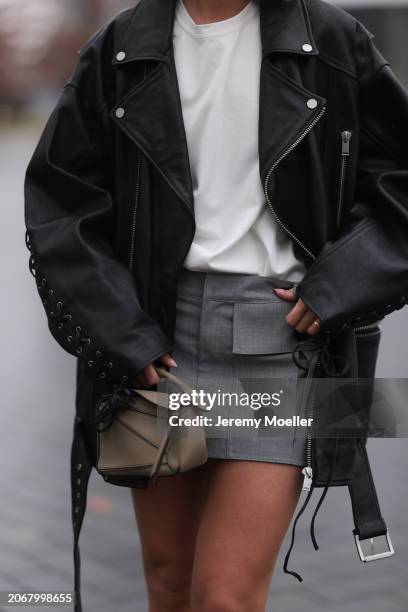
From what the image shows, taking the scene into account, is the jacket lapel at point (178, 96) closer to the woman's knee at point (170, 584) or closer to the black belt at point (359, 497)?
the black belt at point (359, 497)

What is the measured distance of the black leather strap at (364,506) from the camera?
323 cm

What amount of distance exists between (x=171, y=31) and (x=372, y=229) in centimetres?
66

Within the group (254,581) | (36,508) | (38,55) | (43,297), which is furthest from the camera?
(38,55)

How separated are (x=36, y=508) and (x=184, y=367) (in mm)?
2660

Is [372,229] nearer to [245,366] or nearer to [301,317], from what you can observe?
[301,317]

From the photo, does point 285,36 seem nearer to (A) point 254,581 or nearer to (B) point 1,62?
(A) point 254,581

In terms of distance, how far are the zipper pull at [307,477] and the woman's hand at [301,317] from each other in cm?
30

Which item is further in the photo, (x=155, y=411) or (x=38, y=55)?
(x=38, y=55)

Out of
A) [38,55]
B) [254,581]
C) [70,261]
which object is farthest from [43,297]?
[38,55]

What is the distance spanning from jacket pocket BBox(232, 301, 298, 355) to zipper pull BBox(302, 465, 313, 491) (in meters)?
0.27

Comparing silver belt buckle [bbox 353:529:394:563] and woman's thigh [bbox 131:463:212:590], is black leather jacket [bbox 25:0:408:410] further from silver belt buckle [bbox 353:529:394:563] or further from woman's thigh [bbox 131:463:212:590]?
silver belt buckle [bbox 353:529:394:563]

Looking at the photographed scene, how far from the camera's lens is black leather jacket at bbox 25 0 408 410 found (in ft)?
10.2

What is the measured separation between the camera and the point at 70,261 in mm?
3166

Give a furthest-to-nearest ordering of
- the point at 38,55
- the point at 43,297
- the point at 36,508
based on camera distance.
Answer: the point at 38,55 → the point at 36,508 → the point at 43,297
